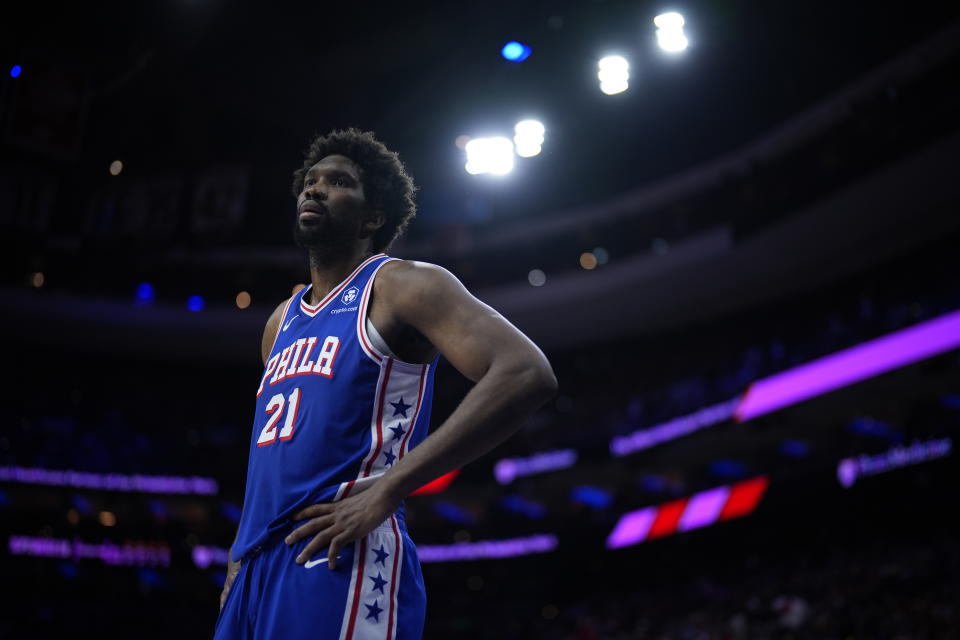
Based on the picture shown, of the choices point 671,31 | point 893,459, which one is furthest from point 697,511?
point 671,31

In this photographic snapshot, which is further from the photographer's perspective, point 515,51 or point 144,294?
point 144,294

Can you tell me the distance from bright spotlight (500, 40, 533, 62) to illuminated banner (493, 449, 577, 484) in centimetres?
1230

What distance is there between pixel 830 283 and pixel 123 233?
1479 centimetres

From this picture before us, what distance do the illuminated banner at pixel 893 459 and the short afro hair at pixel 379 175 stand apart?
41.5 feet

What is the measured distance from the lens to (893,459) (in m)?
12.8

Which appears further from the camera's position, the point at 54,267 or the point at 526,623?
the point at 526,623

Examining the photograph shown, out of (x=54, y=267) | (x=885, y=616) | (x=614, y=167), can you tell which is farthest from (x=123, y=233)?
(x=614, y=167)

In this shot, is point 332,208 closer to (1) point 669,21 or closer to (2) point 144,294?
(1) point 669,21

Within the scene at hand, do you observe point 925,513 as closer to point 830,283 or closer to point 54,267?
point 830,283

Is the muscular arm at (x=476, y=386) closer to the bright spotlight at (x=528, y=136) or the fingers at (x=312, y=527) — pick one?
the fingers at (x=312, y=527)

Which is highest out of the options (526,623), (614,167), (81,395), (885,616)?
(614,167)

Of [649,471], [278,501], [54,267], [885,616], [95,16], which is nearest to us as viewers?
[278,501]

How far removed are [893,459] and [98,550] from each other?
17426mm

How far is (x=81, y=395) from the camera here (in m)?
22.4
